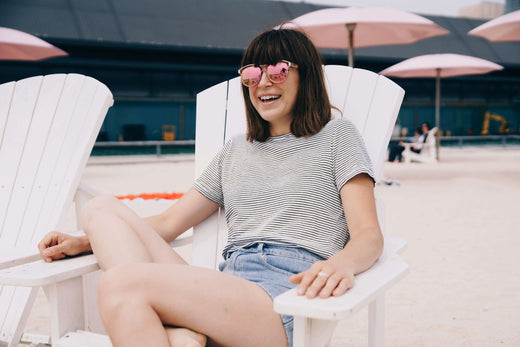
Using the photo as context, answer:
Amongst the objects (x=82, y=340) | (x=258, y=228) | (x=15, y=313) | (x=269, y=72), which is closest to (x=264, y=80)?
(x=269, y=72)

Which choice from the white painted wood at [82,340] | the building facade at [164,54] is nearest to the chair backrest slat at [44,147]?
the white painted wood at [82,340]

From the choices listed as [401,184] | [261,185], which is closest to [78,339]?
[261,185]

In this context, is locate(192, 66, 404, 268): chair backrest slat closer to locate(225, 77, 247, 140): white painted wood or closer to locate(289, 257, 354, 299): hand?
locate(225, 77, 247, 140): white painted wood

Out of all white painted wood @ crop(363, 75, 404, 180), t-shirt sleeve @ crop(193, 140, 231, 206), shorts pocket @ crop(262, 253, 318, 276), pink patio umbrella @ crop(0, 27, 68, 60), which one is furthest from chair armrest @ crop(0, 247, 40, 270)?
pink patio umbrella @ crop(0, 27, 68, 60)

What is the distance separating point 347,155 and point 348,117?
54cm

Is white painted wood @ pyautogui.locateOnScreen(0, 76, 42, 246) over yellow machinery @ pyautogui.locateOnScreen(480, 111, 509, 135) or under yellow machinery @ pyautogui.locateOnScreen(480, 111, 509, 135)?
over

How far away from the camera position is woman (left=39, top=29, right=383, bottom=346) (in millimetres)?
1266

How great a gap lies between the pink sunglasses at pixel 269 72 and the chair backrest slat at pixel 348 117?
0.45 meters

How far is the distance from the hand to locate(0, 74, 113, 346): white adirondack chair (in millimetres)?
1263

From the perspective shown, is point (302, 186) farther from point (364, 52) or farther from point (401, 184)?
point (364, 52)

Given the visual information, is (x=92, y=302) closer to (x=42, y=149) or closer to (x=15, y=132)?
(x=42, y=149)

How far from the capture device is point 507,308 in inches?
112

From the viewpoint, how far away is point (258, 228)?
5.59 feet

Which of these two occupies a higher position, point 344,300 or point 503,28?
point 503,28
